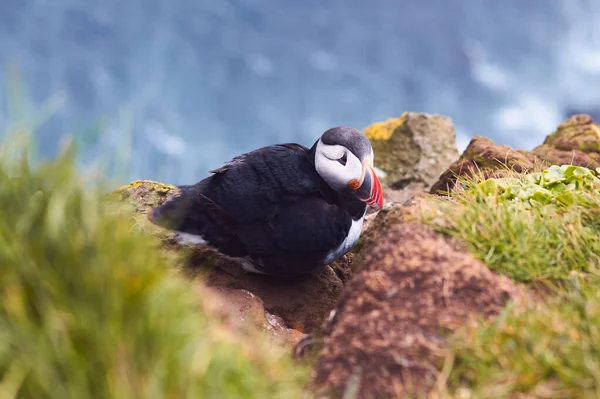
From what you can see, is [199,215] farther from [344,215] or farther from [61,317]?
[61,317]

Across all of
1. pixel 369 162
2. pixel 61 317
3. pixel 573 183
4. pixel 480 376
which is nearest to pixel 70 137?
pixel 61 317

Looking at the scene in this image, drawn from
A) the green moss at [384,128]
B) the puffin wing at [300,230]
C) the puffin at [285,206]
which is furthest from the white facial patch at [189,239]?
the green moss at [384,128]

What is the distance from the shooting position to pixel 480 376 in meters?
2.31

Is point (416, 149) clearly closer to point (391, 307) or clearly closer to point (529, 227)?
point (529, 227)

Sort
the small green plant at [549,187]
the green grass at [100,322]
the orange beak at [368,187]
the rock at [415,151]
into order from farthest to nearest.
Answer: the rock at [415,151] → the orange beak at [368,187] → the small green plant at [549,187] → the green grass at [100,322]

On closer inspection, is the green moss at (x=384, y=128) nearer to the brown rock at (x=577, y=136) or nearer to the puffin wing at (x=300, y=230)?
the brown rock at (x=577, y=136)

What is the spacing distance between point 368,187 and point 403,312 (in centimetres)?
190

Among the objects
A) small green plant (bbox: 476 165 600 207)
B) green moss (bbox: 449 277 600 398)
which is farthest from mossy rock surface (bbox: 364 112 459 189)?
green moss (bbox: 449 277 600 398)

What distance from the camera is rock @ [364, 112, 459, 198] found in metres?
8.19

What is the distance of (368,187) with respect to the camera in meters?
4.47

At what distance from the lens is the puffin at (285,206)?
14.4 feet

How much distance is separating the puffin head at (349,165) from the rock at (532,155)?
0.51 meters

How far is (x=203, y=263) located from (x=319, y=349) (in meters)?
2.35

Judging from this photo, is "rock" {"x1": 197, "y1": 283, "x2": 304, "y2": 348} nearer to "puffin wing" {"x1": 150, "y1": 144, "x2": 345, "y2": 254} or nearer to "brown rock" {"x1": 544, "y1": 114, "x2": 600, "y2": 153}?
"puffin wing" {"x1": 150, "y1": 144, "x2": 345, "y2": 254}
